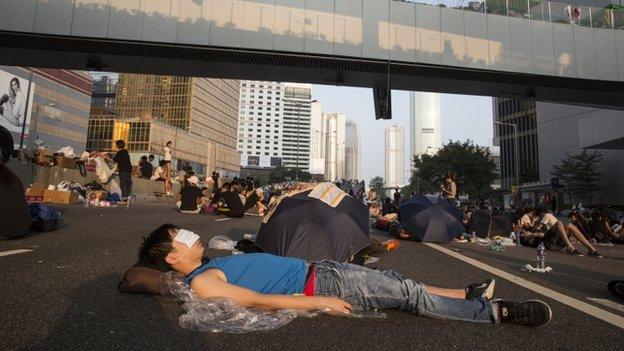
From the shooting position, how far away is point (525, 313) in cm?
280

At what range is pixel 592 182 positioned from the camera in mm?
43812

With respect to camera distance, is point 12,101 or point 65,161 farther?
point 12,101

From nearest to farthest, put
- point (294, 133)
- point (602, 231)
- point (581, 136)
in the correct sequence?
point (602, 231)
point (581, 136)
point (294, 133)

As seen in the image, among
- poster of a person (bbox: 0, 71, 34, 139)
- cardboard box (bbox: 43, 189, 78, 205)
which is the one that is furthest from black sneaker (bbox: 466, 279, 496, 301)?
poster of a person (bbox: 0, 71, 34, 139)

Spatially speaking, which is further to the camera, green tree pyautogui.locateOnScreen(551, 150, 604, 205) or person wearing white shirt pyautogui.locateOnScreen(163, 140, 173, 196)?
green tree pyautogui.locateOnScreen(551, 150, 604, 205)

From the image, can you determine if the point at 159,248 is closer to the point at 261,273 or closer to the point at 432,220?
the point at 261,273

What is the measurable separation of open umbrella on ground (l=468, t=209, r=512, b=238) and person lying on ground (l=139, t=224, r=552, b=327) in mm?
8096

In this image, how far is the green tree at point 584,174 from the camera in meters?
42.3

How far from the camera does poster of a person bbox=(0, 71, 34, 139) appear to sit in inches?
2307

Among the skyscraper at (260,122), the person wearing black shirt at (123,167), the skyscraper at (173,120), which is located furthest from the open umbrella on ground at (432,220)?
the skyscraper at (260,122)

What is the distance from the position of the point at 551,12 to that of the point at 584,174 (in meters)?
31.2

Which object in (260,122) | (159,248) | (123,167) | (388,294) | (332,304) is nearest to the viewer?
(332,304)

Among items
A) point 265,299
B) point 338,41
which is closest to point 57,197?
point 338,41

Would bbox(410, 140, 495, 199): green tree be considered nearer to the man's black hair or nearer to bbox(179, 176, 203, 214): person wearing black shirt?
bbox(179, 176, 203, 214): person wearing black shirt
